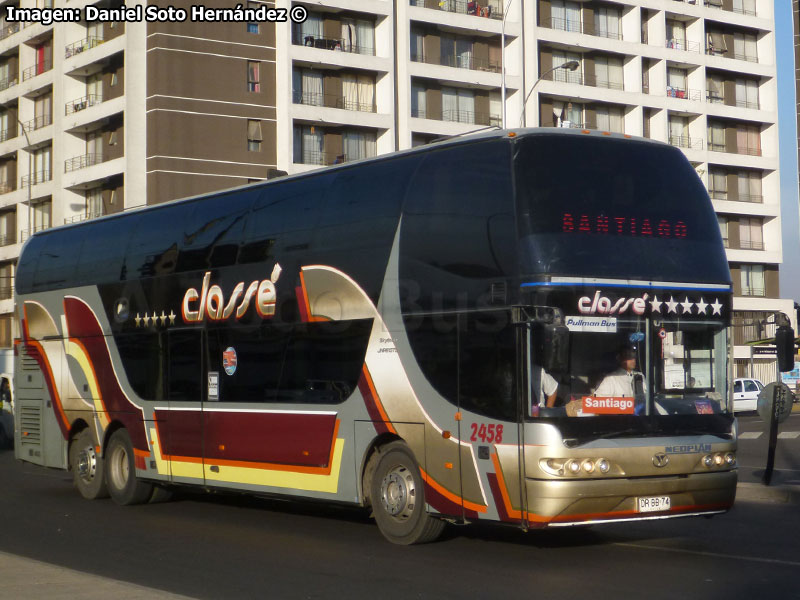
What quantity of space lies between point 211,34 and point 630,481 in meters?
47.6

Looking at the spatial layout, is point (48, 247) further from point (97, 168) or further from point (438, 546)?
point (97, 168)

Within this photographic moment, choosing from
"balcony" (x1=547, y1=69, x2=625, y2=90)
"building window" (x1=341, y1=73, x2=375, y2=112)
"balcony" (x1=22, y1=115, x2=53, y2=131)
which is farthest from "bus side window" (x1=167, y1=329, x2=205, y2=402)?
"balcony" (x1=547, y1=69, x2=625, y2=90)

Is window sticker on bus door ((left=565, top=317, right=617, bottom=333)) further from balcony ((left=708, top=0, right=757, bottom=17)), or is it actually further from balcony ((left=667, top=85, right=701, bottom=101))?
balcony ((left=708, top=0, right=757, bottom=17))

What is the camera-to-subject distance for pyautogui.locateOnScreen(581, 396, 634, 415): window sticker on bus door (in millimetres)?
10555

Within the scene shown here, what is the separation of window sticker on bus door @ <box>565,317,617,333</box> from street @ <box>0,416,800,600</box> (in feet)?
6.93

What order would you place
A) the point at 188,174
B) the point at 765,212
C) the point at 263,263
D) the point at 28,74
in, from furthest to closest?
1. the point at 765,212
2. the point at 28,74
3. the point at 188,174
4. the point at 263,263

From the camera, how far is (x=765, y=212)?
234 ft

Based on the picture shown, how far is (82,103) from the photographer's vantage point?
2285 inches

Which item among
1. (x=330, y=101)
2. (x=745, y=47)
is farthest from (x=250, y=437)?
(x=745, y=47)

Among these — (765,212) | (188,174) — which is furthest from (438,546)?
(765,212)

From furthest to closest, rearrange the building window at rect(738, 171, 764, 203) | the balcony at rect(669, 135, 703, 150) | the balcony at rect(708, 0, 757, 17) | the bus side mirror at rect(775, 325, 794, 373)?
the building window at rect(738, 171, 764, 203) < the balcony at rect(708, 0, 757, 17) < the balcony at rect(669, 135, 703, 150) < the bus side mirror at rect(775, 325, 794, 373)

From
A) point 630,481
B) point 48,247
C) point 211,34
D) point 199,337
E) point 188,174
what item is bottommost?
point 630,481

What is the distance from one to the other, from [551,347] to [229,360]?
5.39 m

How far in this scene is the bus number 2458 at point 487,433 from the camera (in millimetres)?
10742
